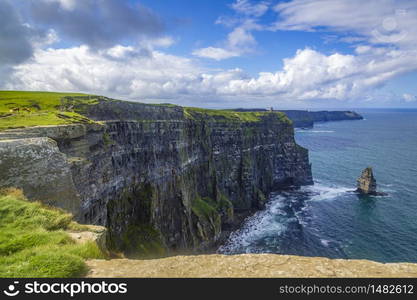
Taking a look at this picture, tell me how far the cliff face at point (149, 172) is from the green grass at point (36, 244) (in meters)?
3.01

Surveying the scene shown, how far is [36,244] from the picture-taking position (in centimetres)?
1164

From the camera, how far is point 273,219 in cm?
8269

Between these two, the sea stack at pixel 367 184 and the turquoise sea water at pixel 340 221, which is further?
the sea stack at pixel 367 184

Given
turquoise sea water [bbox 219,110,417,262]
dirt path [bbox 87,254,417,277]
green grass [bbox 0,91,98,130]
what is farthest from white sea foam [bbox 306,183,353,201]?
dirt path [bbox 87,254,417,277]

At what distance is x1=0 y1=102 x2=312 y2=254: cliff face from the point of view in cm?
1886

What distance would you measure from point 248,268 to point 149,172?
4299 cm

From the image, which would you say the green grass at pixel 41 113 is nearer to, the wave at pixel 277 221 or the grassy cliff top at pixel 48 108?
the grassy cliff top at pixel 48 108

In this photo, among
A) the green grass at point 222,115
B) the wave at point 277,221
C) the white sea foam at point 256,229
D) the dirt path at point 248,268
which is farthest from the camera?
the green grass at point 222,115

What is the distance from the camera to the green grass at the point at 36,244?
975 cm

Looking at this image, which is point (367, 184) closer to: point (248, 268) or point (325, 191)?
point (325, 191)

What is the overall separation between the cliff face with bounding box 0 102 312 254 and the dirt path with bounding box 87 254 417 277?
368 inches

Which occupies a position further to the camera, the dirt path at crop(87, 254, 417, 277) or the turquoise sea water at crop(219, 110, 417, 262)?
the turquoise sea water at crop(219, 110, 417, 262)

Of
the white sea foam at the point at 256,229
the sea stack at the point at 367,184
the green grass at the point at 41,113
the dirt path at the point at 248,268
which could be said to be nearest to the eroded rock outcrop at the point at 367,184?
the sea stack at the point at 367,184

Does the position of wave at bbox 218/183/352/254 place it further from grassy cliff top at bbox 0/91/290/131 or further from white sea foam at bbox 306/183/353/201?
grassy cliff top at bbox 0/91/290/131
